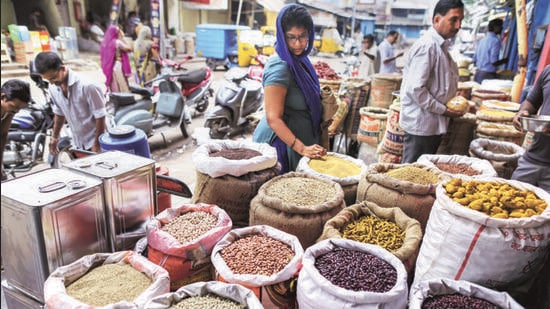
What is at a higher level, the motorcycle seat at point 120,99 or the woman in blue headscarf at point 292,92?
the woman in blue headscarf at point 292,92

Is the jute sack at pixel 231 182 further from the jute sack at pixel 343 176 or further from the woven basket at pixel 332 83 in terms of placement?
the woven basket at pixel 332 83

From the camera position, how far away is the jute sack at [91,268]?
1.03 metres

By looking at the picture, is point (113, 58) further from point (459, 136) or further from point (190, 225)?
point (190, 225)

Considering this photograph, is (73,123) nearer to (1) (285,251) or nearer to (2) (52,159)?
(2) (52,159)

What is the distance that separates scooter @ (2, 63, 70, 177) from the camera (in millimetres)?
4129

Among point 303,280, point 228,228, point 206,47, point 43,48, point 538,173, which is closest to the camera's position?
point 303,280

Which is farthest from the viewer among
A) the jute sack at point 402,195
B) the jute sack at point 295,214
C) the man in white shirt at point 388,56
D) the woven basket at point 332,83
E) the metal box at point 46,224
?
the man in white shirt at point 388,56

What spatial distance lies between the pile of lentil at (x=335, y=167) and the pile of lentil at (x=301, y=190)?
228 millimetres

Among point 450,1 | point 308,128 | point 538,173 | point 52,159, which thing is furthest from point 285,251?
point 52,159

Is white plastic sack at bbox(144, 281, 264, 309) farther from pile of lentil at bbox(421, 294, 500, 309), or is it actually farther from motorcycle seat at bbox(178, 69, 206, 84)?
motorcycle seat at bbox(178, 69, 206, 84)

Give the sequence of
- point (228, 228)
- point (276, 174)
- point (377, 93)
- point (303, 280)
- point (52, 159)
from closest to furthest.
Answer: point (303, 280) < point (228, 228) < point (276, 174) < point (52, 159) < point (377, 93)

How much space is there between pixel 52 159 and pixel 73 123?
31.2 inches

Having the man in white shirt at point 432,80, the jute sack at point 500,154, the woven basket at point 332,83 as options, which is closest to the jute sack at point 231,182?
the man in white shirt at point 432,80

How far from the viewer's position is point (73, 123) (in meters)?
3.16
